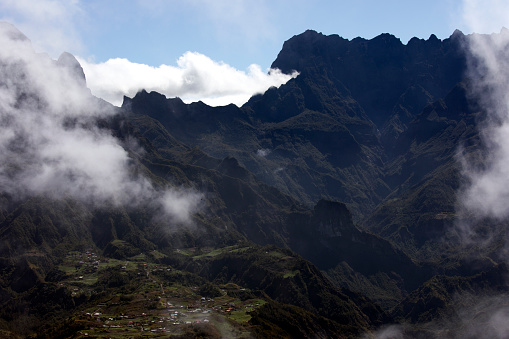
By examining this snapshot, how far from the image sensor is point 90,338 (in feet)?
589

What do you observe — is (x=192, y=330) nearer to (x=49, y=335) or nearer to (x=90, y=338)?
(x=90, y=338)

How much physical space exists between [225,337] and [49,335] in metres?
70.0

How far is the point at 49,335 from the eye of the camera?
19462cm

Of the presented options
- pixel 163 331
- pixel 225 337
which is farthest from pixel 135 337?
pixel 225 337

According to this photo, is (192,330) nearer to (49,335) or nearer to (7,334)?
(49,335)

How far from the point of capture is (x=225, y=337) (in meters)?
197

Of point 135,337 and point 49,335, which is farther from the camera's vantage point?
point 49,335

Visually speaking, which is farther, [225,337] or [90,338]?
[225,337]

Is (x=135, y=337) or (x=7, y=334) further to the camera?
(x=7, y=334)

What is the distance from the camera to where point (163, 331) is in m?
194

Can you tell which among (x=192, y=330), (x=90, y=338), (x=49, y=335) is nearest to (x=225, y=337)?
(x=192, y=330)

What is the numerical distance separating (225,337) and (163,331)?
24.9 meters

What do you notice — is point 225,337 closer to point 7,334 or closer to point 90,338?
point 90,338

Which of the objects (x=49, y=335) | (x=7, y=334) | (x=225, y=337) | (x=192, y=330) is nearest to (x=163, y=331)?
(x=192, y=330)
